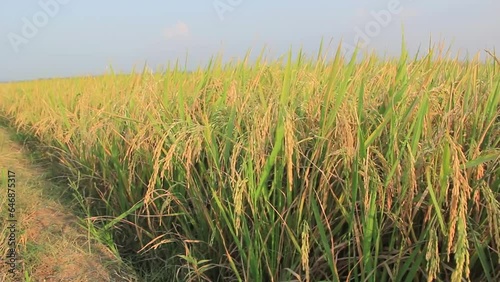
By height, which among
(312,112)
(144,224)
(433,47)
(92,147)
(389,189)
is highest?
A: (433,47)

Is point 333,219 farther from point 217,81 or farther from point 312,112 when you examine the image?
point 217,81

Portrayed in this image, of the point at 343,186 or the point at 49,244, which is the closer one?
the point at 343,186

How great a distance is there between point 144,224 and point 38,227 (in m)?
0.64

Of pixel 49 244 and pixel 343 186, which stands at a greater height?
pixel 343 186

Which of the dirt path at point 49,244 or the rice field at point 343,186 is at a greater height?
the rice field at point 343,186

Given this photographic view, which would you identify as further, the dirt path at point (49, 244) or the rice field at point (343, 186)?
the dirt path at point (49, 244)

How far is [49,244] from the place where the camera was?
5.92ft

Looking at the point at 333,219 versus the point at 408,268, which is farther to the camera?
the point at 333,219

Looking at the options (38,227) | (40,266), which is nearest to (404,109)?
(40,266)

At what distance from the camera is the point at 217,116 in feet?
4.90

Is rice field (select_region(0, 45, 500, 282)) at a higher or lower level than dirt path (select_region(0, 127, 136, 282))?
higher

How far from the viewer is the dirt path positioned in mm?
1640

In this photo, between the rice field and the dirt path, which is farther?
the dirt path

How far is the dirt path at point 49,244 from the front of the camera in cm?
164
